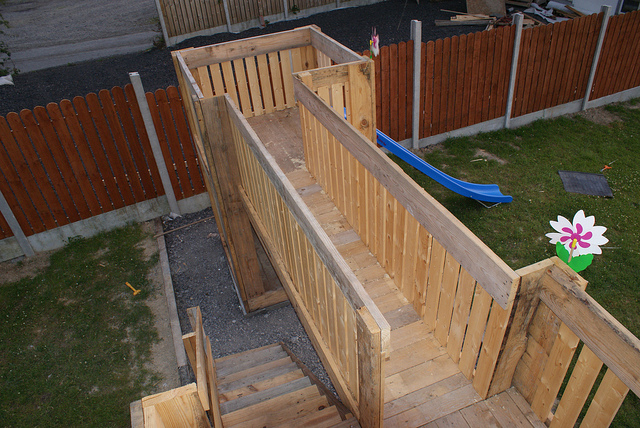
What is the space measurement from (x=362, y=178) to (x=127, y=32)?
15.5m

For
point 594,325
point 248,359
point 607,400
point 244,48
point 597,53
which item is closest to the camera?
point 594,325

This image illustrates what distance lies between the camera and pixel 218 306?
6215mm

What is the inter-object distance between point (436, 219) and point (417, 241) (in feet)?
1.27

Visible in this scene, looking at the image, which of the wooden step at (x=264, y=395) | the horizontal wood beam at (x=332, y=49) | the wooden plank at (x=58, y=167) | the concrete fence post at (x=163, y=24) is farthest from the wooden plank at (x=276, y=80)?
the concrete fence post at (x=163, y=24)

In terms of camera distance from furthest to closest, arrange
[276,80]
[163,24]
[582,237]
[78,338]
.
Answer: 1. [163,24]
2. [276,80]
3. [78,338]
4. [582,237]

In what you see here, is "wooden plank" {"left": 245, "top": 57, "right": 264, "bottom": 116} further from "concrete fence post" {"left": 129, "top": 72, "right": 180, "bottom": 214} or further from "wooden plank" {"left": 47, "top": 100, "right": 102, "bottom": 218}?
"wooden plank" {"left": 47, "top": 100, "right": 102, "bottom": 218}

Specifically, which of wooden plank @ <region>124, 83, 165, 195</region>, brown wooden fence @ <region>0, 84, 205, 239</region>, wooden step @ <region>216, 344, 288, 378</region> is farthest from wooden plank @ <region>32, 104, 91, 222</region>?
wooden step @ <region>216, 344, 288, 378</region>

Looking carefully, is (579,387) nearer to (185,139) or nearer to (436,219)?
(436,219)

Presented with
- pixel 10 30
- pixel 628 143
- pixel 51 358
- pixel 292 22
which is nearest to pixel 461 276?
pixel 51 358

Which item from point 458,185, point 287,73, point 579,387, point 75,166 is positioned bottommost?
point 458,185

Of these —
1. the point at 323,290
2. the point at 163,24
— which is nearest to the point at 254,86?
the point at 323,290

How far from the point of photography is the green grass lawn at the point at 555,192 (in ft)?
17.8

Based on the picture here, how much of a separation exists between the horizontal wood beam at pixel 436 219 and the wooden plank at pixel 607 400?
0.53 m

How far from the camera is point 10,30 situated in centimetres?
1688
